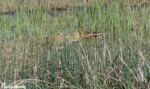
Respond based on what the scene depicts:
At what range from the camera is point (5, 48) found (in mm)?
5047

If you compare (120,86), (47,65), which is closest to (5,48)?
(47,65)

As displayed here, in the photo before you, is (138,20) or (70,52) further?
(138,20)

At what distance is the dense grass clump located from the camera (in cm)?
356

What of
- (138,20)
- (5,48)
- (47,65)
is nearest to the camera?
(47,65)

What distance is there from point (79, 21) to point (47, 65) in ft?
9.24

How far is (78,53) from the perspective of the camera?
13.0 ft

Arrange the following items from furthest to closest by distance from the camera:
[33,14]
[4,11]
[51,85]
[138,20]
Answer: [4,11] → [33,14] → [138,20] → [51,85]

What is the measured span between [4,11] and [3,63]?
5532 millimetres

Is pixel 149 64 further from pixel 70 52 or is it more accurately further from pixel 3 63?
pixel 3 63

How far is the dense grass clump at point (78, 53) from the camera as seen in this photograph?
3.56m

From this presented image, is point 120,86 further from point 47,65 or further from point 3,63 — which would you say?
point 3,63

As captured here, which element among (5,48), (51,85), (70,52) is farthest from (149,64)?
(5,48)

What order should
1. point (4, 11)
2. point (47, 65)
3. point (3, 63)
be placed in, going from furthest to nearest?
point (4, 11) < point (3, 63) < point (47, 65)

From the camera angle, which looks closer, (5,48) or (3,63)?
(3,63)
